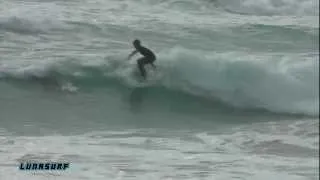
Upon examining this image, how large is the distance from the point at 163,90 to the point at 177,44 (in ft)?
6.72

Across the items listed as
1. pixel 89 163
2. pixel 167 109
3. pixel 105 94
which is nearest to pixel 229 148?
pixel 89 163

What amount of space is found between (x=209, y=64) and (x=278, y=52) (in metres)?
1.08

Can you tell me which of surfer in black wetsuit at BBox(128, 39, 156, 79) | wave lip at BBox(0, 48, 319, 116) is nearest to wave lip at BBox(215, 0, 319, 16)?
wave lip at BBox(0, 48, 319, 116)

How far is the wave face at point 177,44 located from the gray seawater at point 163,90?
0.02 m

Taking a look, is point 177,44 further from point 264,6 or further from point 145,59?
point 264,6

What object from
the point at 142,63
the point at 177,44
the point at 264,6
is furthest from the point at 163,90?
the point at 264,6

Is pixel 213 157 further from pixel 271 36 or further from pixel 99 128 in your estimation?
pixel 271 36

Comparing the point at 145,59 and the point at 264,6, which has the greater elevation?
the point at 264,6

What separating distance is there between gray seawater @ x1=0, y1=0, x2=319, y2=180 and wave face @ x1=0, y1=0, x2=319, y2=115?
24mm

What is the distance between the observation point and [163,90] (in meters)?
10.2

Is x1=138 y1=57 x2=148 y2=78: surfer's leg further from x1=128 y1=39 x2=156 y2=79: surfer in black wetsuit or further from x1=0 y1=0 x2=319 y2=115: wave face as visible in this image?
x1=0 y1=0 x2=319 y2=115: wave face

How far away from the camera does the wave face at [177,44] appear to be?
9578 millimetres

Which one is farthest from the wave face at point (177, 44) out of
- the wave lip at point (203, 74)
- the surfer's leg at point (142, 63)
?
the surfer's leg at point (142, 63)

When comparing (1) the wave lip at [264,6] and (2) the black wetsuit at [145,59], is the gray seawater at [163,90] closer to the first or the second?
(1) the wave lip at [264,6]
